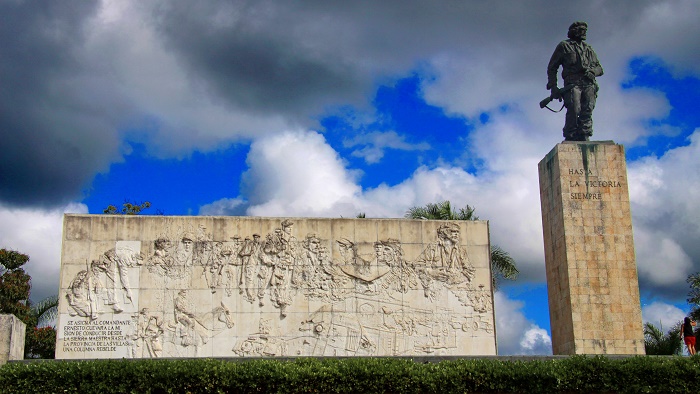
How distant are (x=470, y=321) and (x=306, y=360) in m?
4.98

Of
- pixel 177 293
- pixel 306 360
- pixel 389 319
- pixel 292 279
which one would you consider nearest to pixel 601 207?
pixel 389 319

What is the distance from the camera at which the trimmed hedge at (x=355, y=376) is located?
11844 millimetres

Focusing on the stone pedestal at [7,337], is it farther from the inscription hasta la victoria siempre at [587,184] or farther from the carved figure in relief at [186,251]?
the inscription hasta la victoria siempre at [587,184]

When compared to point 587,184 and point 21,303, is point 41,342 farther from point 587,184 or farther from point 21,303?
point 587,184

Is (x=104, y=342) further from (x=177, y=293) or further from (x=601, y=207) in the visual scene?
A: (x=601, y=207)

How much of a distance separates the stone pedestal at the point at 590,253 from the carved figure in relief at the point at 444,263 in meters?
2.07

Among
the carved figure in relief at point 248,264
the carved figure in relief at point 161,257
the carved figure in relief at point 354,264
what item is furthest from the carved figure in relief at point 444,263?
the carved figure in relief at point 161,257

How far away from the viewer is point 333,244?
16.5 meters

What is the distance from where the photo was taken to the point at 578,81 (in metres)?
17.9

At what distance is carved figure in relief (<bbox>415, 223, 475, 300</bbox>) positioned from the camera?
54.4ft

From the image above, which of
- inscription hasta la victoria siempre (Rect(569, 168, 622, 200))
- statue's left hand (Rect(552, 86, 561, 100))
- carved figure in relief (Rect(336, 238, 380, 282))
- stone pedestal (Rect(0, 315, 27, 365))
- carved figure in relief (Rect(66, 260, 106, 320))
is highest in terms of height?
statue's left hand (Rect(552, 86, 561, 100))

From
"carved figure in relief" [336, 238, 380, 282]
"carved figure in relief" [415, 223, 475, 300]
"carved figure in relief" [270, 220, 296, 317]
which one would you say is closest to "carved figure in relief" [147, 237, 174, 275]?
"carved figure in relief" [270, 220, 296, 317]

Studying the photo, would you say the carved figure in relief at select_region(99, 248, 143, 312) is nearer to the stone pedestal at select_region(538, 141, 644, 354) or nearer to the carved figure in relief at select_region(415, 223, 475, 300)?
the carved figure in relief at select_region(415, 223, 475, 300)

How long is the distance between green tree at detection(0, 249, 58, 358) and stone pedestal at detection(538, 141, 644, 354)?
1169cm
